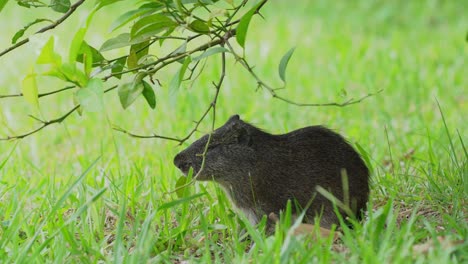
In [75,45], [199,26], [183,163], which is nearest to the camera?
[75,45]

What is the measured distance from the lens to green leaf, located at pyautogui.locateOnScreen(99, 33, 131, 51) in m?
3.64

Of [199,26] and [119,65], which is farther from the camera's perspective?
[119,65]

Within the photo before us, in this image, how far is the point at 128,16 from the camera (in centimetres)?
347

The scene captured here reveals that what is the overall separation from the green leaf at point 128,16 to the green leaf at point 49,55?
0.30 metres

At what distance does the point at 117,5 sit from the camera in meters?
13.0

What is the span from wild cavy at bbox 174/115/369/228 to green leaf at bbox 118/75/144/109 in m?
0.65

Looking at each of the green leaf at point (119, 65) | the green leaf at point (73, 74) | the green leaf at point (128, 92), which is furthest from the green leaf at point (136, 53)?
the green leaf at point (73, 74)

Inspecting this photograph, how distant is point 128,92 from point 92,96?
375mm

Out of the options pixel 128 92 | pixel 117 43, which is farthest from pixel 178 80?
pixel 117 43

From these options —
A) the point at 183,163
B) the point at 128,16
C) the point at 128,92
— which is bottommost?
the point at 183,163

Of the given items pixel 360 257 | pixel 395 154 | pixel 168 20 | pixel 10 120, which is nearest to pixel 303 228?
pixel 360 257

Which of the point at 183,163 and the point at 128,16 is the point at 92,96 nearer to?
the point at 128,16

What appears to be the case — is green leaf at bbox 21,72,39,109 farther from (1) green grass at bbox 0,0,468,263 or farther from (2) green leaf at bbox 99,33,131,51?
(2) green leaf at bbox 99,33,131,51

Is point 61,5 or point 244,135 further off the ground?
point 61,5
